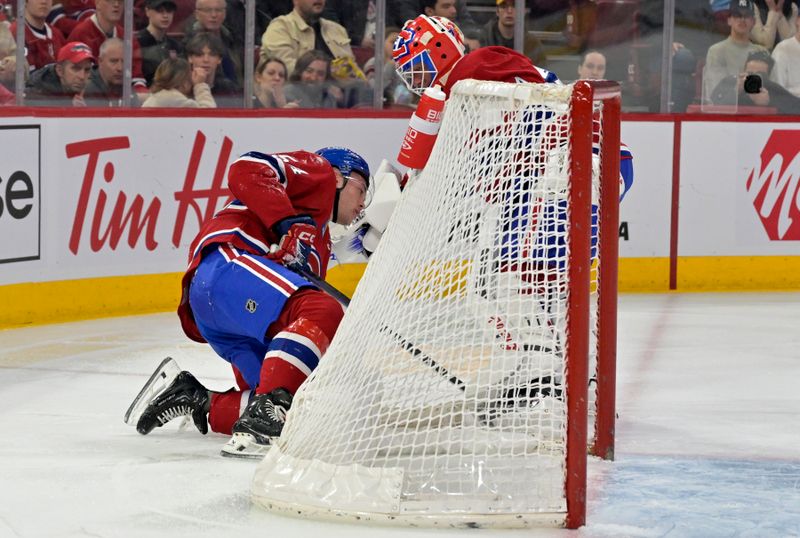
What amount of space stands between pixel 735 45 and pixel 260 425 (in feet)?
15.5

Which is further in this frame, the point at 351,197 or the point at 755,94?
the point at 755,94

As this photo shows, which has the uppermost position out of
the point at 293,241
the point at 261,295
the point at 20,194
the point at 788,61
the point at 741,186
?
the point at 788,61

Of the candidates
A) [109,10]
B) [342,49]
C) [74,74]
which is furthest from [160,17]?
[342,49]

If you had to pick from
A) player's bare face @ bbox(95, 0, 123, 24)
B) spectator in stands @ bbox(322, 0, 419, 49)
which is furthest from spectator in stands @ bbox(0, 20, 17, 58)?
spectator in stands @ bbox(322, 0, 419, 49)

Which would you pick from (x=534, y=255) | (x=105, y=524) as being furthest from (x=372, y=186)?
(x=105, y=524)

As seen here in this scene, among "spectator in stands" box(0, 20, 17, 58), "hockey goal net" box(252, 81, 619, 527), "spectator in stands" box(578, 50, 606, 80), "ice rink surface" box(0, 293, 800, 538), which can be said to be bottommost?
"ice rink surface" box(0, 293, 800, 538)

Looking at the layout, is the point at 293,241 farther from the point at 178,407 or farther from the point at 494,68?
the point at 494,68

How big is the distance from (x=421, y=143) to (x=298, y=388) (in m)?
0.62

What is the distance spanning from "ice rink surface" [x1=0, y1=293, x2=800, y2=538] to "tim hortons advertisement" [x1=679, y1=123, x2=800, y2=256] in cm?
135

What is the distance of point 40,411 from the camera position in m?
4.11

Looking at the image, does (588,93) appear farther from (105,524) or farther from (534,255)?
(105,524)

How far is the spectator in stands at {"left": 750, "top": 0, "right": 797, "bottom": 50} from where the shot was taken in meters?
7.46

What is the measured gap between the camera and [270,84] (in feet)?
22.0

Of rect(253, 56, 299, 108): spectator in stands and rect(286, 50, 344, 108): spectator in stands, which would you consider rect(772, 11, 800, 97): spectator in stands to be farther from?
rect(253, 56, 299, 108): spectator in stands
